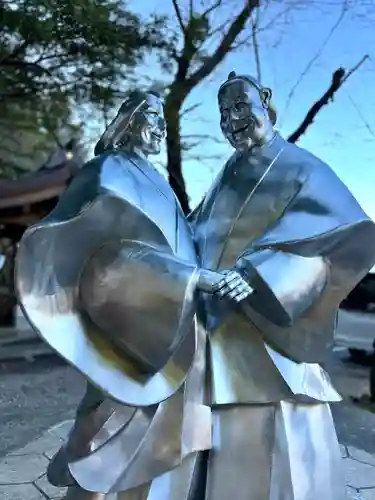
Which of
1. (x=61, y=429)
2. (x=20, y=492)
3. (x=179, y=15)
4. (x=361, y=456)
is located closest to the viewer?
(x=20, y=492)

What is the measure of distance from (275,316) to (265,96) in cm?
49

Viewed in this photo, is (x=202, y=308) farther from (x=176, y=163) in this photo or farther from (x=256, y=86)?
(x=176, y=163)

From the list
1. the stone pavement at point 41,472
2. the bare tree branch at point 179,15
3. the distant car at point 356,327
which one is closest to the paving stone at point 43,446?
the stone pavement at point 41,472

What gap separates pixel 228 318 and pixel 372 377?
3.29 metres

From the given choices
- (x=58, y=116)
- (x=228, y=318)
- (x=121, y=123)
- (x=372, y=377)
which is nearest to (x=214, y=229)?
(x=228, y=318)

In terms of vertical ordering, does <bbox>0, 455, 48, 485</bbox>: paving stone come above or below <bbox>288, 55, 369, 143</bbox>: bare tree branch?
below

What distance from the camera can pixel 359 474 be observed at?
90.9 inches

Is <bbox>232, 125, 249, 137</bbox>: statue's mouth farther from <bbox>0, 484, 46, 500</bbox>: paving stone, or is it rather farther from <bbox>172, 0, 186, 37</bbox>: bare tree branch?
<bbox>172, 0, 186, 37</bbox>: bare tree branch

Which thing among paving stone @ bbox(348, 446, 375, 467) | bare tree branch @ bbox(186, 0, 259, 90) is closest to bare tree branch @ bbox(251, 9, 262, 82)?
bare tree branch @ bbox(186, 0, 259, 90)

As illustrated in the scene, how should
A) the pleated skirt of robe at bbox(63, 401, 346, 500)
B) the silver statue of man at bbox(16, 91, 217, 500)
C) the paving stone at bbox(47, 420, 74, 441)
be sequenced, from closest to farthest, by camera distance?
the silver statue of man at bbox(16, 91, 217, 500), the pleated skirt of robe at bbox(63, 401, 346, 500), the paving stone at bbox(47, 420, 74, 441)

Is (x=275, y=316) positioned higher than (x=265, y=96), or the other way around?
(x=265, y=96)

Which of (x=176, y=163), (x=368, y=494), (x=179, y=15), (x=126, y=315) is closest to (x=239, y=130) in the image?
(x=126, y=315)

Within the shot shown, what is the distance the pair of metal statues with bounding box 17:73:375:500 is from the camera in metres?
1.10

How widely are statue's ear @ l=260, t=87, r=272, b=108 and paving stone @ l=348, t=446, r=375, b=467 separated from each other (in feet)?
5.79
